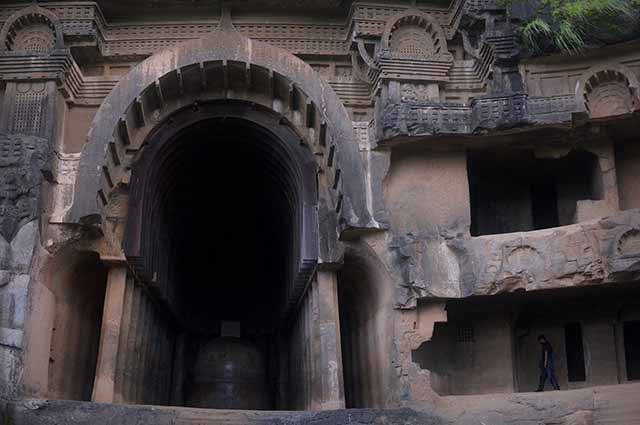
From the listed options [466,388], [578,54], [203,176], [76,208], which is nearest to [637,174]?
[578,54]

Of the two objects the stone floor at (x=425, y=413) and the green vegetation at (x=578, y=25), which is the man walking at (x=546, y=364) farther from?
the green vegetation at (x=578, y=25)

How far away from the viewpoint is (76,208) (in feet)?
53.9

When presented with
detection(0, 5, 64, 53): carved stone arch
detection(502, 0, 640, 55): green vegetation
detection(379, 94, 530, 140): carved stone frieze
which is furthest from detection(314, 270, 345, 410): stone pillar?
detection(0, 5, 64, 53): carved stone arch

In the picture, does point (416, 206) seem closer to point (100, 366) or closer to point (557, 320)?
point (557, 320)

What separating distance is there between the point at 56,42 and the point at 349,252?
787 cm

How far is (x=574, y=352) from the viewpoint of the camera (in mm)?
18688

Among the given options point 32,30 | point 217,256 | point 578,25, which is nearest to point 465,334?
point 578,25

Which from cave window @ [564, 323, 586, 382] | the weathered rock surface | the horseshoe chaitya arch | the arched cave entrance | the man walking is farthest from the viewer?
cave window @ [564, 323, 586, 382]

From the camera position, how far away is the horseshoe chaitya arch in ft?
55.7

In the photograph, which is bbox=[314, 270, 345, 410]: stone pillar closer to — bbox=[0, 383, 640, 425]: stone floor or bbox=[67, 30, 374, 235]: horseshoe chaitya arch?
bbox=[67, 30, 374, 235]: horseshoe chaitya arch

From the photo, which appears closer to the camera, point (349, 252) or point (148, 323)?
point (349, 252)

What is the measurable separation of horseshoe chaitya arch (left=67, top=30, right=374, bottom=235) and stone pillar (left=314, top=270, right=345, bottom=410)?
1.40 m

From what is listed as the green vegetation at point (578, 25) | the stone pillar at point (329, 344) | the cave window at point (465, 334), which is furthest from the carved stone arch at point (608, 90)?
the stone pillar at point (329, 344)

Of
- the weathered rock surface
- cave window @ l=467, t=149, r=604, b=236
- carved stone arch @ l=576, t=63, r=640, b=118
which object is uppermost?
carved stone arch @ l=576, t=63, r=640, b=118
